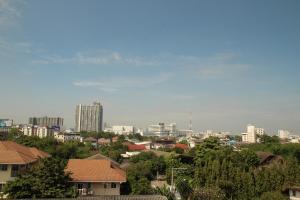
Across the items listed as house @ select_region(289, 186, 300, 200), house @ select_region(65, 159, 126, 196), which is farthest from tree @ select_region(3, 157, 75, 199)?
house @ select_region(289, 186, 300, 200)

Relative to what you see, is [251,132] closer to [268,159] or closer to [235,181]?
[268,159]

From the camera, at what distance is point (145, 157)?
202 feet

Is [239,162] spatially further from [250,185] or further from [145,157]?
[145,157]

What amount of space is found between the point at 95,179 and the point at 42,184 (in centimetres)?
575

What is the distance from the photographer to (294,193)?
1122 inches

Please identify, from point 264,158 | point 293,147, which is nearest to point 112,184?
point 264,158

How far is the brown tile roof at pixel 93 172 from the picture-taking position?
92.8ft

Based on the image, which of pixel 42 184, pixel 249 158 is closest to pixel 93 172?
pixel 42 184

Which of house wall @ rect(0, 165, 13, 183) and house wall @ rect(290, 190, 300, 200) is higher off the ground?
house wall @ rect(0, 165, 13, 183)

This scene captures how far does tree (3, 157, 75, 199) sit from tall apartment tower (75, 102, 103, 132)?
172 meters

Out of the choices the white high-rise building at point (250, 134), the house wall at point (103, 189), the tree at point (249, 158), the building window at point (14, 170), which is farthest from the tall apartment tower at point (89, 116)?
the house wall at point (103, 189)

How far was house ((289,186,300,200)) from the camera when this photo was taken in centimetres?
2805

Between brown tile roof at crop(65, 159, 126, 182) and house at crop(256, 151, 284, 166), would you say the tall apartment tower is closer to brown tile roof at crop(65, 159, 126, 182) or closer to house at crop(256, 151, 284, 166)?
house at crop(256, 151, 284, 166)

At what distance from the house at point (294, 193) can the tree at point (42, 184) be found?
64.1 ft
